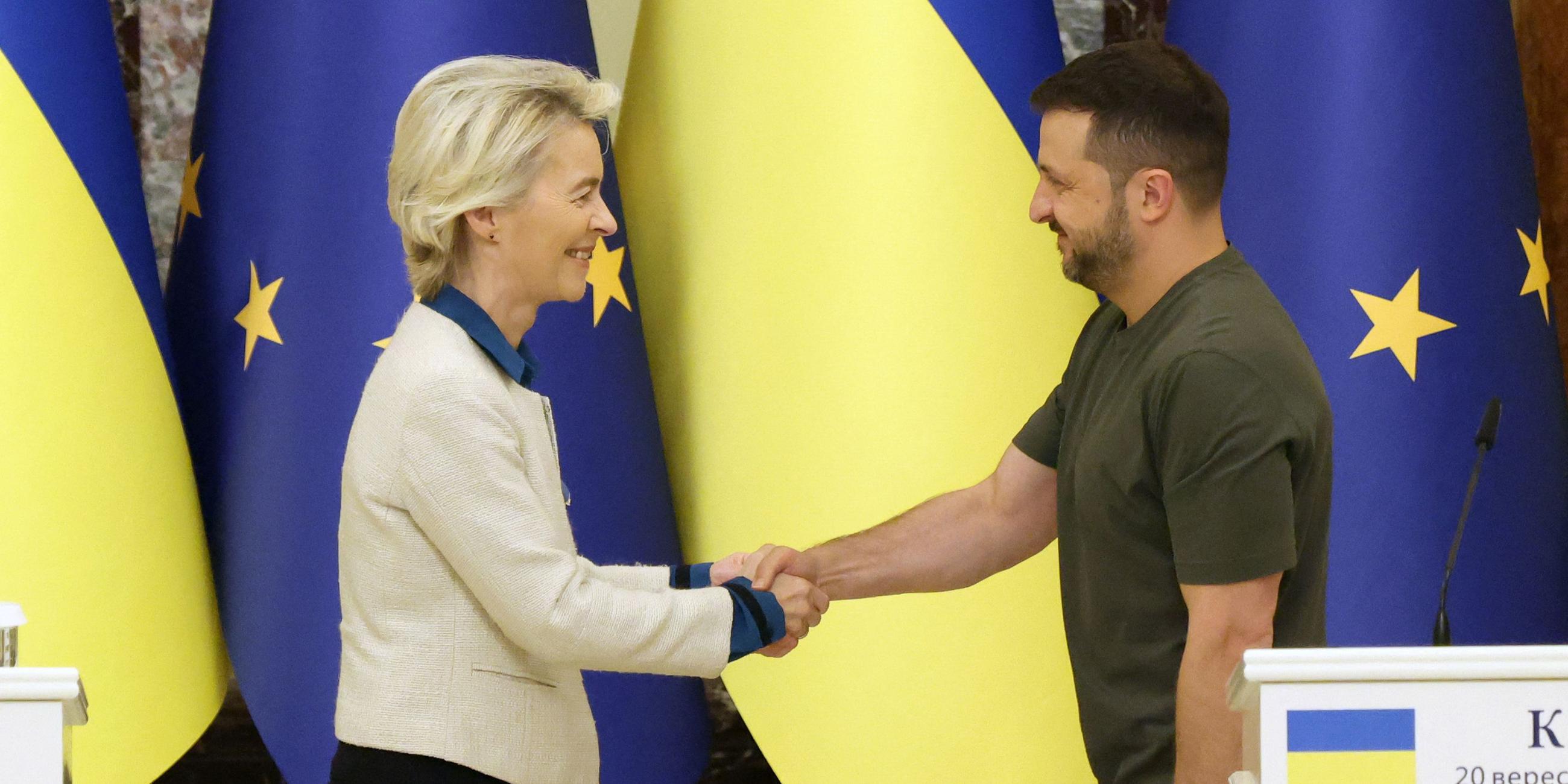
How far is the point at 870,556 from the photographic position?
5.67 feet

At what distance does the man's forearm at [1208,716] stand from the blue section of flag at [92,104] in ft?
4.87

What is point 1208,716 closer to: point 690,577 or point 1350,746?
point 1350,746

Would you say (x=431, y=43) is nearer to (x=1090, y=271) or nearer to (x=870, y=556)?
(x=870, y=556)

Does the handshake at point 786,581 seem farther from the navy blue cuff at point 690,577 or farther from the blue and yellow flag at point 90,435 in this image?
the blue and yellow flag at point 90,435

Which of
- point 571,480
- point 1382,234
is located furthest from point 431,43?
point 1382,234

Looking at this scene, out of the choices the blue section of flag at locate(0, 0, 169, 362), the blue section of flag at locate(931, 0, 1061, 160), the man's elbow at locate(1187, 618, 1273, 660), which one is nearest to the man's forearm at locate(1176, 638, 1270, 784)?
the man's elbow at locate(1187, 618, 1273, 660)

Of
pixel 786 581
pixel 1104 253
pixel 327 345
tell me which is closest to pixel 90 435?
pixel 327 345

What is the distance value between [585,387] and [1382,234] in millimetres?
1043

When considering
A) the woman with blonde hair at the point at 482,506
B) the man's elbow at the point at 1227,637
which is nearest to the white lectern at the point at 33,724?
the woman with blonde hair at the point at 482,506

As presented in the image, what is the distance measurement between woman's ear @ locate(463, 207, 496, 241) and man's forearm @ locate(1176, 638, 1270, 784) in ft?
2.32

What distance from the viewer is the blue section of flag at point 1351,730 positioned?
0.90 metres

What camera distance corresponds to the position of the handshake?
62.4 inches

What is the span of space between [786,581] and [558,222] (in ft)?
1.56

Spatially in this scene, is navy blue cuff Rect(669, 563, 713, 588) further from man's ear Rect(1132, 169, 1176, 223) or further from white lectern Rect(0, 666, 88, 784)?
white lectern Rect(0, 666, 88, 784)
